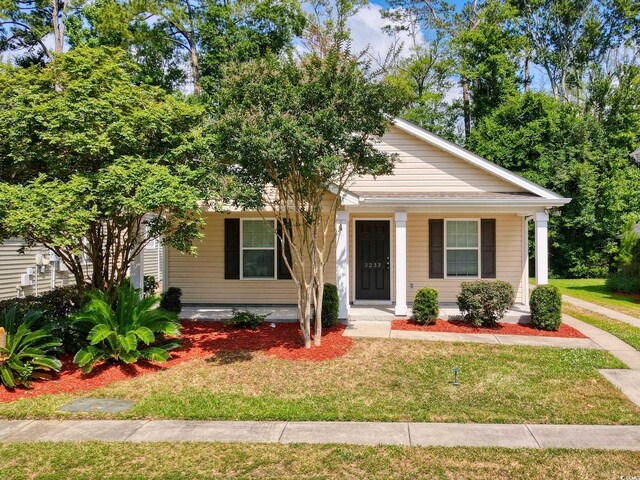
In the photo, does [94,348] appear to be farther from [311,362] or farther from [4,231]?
[311,362]

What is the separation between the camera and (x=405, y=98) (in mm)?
8016

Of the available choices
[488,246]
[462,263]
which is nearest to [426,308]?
→ [462,263]

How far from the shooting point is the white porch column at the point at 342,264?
1080 cm

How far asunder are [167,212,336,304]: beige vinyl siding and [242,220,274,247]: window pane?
61 cm

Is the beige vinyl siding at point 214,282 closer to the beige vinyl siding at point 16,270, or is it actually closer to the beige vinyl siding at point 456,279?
the beige vinyl siding at point 456,279

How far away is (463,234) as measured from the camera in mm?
12930

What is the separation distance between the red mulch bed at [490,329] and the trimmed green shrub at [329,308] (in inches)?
51.6

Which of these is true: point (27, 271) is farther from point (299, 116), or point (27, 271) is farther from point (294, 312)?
point (299, 116)

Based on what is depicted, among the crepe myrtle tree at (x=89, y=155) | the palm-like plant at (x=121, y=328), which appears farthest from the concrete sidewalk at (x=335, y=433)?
the crepe myrtle tree at (x=89, y=155)

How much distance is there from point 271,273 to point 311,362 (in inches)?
204

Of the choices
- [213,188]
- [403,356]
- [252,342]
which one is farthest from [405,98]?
[252,342]

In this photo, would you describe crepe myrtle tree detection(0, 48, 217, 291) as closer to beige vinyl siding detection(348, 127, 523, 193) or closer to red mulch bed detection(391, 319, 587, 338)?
red mulch bed detection(391, 319, 587, 338)

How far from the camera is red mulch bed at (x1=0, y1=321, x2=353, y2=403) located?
22.9 feet

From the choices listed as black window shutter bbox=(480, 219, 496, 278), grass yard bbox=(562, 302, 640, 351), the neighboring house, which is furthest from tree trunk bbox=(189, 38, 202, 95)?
grass yard bbox=(562, 302, 640, 351)
